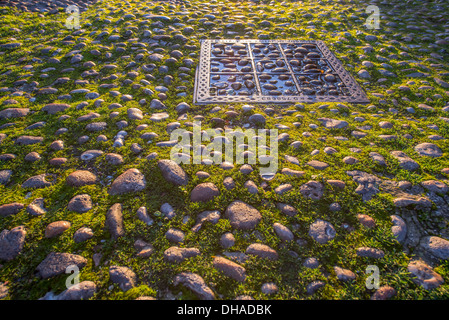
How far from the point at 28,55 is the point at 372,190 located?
18.4ft

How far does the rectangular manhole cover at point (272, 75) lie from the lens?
364 centimetres

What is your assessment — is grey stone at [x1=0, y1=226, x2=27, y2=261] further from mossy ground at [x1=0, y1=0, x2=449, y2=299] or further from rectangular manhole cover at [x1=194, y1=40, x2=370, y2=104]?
rectangular manhole cover at [x1=194, y1=40, x2=370, y2=104]

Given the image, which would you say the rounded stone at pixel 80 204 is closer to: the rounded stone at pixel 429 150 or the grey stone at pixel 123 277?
the grey stone at pixel 123 277

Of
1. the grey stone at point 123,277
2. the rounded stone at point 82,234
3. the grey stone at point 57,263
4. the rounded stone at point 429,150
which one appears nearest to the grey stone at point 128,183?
the rounded stone at point 82,234

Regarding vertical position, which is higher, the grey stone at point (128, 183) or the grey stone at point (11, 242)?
the grey stone at point (128, 183)

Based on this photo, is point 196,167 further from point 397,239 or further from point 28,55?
point 28,55

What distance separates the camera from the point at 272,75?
4.02m

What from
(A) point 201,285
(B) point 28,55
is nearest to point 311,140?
(A) point 201,285

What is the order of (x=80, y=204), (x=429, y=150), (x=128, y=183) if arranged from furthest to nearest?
(x=429, y=150)
(x=128, y=183)
(x=80, y=204)

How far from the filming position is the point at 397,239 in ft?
6.57

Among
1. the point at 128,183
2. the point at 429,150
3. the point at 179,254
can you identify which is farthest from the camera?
the point at 429,150

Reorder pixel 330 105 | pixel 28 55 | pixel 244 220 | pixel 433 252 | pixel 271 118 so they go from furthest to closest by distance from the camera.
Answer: pixel 28 55
pixel 330 105
pixel 271 118
pixel 244 220
pixel 433 252

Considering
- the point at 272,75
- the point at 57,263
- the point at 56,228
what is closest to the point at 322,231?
the point at 57,263

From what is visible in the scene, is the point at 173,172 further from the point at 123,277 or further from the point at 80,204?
the point at 123,277
